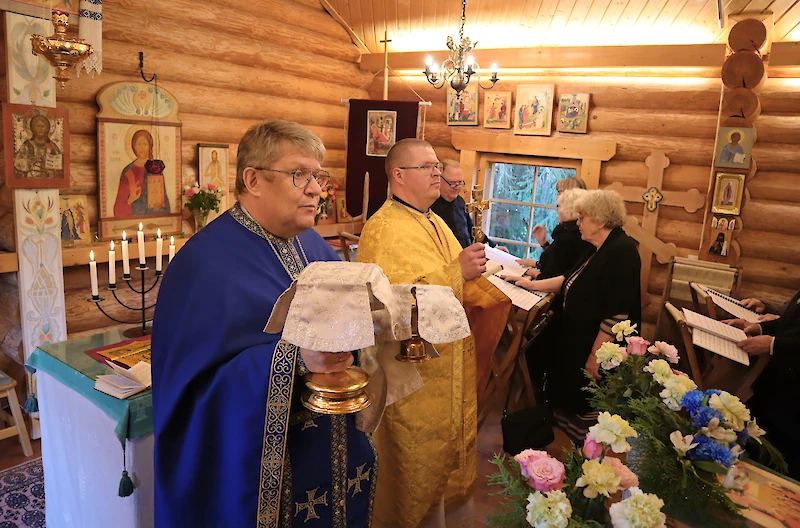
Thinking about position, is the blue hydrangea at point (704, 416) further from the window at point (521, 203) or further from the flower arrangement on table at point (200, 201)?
the window at point (521, 203)

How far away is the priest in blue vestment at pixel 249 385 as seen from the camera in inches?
67.7

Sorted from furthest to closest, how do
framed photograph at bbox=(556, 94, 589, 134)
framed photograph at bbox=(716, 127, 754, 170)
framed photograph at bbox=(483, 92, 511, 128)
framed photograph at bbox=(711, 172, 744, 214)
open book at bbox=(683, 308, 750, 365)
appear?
framed photograph at bbox=(483, 92, 511, 128) < framed photograph at bbox=(556, 94, 589, 134) < framed photograph at bbox=(711, 172, 744, 214) < framed photograph at bbox=(716, 127, 754, 170) < open book at bbox=(683, 308, 750, 365)

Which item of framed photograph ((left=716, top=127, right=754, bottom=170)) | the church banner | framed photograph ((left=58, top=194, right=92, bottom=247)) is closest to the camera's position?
framed photograph ((left=58, top=194, right=92, bottom=247))

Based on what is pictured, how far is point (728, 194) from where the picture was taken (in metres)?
5.24

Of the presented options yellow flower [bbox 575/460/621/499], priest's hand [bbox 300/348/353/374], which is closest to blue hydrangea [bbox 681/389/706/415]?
yellow flower [bbox 575/460/621/499]

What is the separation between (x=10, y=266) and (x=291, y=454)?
325 cm


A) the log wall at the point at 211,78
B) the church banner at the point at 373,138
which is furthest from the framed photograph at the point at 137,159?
the church banner at the point at 373,138

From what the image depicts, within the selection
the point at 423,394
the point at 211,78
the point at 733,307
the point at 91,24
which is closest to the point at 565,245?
the point at 733,307

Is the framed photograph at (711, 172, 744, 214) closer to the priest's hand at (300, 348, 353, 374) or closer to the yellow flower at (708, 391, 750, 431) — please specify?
the yellow flower at (708, 391, 750, 431)

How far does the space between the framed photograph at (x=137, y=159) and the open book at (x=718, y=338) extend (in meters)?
4.59

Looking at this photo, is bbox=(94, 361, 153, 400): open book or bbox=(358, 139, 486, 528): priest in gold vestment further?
bbox=(358, 139, 486, 528): priest in gold vestment

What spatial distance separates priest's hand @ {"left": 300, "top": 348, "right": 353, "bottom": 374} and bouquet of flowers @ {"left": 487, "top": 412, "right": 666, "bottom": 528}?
18.0 inches

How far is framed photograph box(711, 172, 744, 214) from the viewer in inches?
205

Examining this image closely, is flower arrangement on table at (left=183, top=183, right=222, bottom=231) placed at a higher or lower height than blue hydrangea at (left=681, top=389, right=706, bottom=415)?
higher
